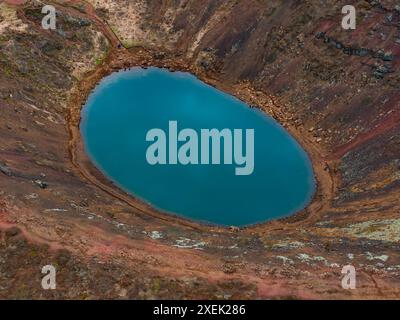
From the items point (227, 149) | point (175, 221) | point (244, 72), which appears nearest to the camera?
point (175, 221)

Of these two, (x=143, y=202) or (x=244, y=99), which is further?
(x=244, y=99)

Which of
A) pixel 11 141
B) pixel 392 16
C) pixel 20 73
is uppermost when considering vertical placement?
pixel 392 16

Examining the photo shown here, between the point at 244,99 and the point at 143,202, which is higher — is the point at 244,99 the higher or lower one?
the higher one

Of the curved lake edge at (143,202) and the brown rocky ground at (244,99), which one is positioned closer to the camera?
the brown rocky ground at (244,99)

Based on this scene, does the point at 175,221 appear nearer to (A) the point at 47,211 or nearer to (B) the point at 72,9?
(A) the point at 47,211

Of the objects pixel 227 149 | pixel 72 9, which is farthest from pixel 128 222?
pixel 72 9
